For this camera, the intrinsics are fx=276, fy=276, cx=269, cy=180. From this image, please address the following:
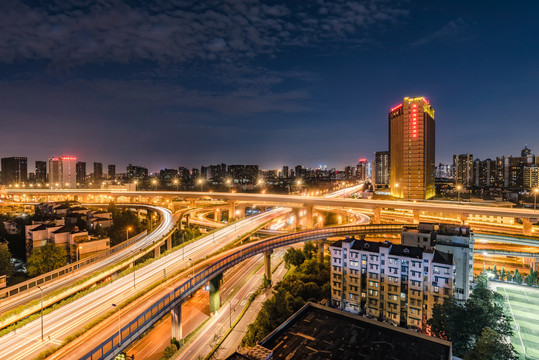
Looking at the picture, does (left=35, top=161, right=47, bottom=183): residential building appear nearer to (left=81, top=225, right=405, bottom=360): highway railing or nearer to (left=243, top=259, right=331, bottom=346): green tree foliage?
(left=81, top=225, right=405, bottom=360): highway railing

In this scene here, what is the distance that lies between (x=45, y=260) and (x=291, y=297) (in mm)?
29564

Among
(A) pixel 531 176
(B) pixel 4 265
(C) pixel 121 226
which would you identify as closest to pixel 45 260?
(B) pixel 4 265

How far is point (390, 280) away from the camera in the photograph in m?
26.6

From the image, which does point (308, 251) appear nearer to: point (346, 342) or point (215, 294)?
point (215, 294)

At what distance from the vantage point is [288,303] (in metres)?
27.0

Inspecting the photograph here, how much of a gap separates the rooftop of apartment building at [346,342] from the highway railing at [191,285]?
6639 mm

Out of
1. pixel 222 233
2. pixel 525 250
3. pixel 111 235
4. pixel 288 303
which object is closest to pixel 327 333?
A: pixel 288 303

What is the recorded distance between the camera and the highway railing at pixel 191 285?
15220mm

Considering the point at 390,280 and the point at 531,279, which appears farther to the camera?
the point at 531,279

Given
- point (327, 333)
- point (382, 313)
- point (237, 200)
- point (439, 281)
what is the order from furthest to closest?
1. point (237, 200)
2. point (382, 313)
3. point (439, 281)
4. point (327, 333)

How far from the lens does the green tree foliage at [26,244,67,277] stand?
3234 cm

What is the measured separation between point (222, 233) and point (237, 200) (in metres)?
23.4

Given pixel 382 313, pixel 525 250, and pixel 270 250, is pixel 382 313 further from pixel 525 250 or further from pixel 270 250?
pixel 525 250

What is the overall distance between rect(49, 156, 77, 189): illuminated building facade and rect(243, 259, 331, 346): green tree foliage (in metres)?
138
